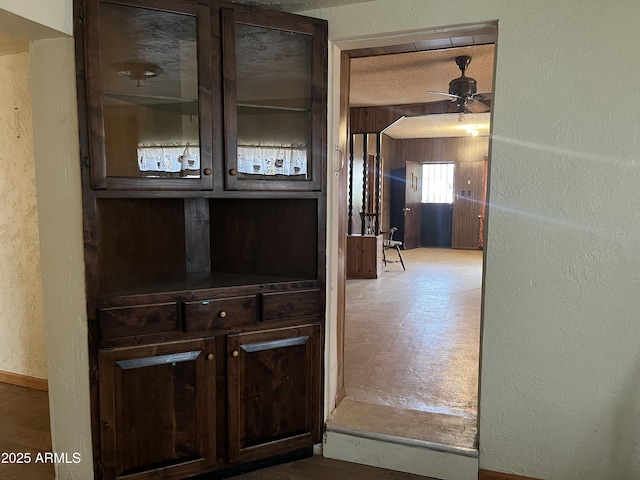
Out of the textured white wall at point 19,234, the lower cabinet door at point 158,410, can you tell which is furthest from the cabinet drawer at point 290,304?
the textured white wall at point 19,234

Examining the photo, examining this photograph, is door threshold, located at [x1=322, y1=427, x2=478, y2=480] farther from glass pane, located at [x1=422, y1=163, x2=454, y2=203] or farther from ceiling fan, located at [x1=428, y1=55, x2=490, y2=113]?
glass pane, located at [x1=422, y1=163, x2=454, y2=203]

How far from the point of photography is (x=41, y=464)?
2.22 meters

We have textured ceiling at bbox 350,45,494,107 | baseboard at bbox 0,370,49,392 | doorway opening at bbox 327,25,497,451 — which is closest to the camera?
doorway opening at bbox 327,25,497,451

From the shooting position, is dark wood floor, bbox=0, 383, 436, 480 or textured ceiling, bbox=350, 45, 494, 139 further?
textured ceiling, bbox=350, 45, 494, 139

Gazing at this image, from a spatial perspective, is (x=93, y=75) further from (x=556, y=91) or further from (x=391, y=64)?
(x=391, y=64)

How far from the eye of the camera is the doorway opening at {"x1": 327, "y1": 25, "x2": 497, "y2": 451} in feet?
7.70

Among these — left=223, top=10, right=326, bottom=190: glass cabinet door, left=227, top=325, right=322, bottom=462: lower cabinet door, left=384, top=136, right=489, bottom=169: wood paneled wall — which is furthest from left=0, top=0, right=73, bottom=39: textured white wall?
left=384, top=136, right=489, bottom=169: wood paneled wall

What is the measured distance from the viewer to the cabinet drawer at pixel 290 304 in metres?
2.12

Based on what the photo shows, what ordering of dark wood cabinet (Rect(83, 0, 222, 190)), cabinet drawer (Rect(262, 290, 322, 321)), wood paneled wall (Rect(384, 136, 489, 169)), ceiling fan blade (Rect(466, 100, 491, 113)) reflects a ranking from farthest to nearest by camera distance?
wood paneled wall (Rect(384, 136, 489, 169))
ceiling fan blade (Rect(466, 100, 491, 113))
cabinet drawer (Rect(262, 290, 322, 321))
dark wood cabinet (Rect(83, 0, 222, 190))

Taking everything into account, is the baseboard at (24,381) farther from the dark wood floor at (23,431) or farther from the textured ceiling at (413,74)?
the textured ceiling at (413,74)

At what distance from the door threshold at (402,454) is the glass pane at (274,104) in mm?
1335

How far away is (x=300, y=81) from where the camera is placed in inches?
83.8

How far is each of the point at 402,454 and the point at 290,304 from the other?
91cm

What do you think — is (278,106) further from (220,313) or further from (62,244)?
(62,244)
